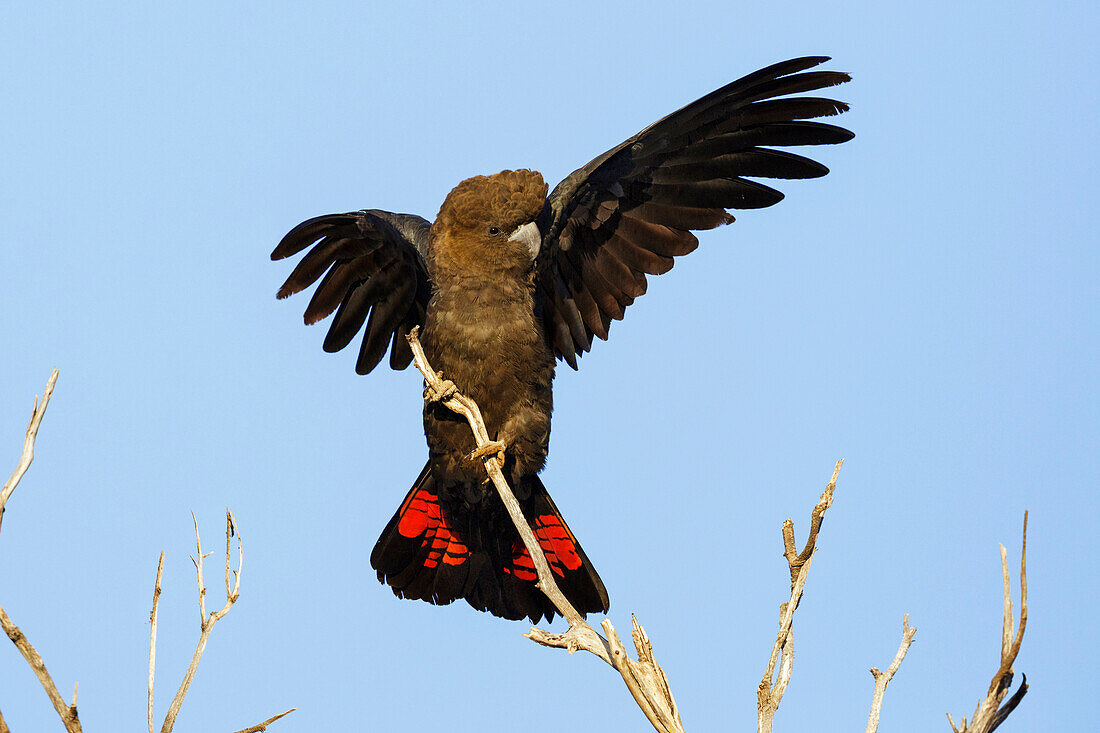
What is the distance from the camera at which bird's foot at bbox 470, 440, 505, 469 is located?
5.07 meters

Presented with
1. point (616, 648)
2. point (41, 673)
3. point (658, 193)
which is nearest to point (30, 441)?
point (41, 673)

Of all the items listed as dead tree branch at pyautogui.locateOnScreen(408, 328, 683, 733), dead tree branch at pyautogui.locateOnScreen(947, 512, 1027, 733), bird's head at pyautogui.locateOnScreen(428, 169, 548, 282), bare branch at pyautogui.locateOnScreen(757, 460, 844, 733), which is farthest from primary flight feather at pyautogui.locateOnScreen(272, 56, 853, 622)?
dead tree branch at pyautogui.locateOnScreen(947, 512, 1027, 733)

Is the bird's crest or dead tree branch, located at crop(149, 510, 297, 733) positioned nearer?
dead tree branch, located at crop(149, 510, 297, 733)

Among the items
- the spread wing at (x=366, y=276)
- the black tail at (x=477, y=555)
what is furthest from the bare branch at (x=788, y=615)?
the spread wing at (x=366, y=276)

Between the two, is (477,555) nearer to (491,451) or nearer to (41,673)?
(491,451)

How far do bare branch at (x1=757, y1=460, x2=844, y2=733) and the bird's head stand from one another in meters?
2.50

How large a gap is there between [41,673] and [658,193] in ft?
14.3

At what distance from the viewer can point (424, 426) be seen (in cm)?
594

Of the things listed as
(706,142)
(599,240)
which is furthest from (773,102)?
(599,240)

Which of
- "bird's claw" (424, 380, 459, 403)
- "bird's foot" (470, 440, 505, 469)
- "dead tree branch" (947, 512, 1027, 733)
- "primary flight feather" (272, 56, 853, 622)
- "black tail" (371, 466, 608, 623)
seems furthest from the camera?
"black tail" (371, 466, 608, 623)

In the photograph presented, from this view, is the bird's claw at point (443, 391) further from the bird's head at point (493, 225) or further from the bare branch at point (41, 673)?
the bare branch at point (41, 673)

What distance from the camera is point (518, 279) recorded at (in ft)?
18.9

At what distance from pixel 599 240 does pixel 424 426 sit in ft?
5.19

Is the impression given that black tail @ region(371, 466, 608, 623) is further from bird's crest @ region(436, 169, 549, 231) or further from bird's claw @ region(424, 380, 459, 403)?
bird's crest @ region(436, 169, 549, 231)
